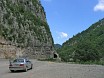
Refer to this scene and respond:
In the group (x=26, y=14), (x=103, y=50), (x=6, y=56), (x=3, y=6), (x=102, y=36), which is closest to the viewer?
(x=6, y=56)

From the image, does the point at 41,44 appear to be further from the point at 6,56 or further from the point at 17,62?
the point at 17,62

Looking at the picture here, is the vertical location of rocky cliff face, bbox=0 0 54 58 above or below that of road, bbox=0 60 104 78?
above

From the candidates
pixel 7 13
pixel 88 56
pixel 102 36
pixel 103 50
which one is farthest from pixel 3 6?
pixel 102 36

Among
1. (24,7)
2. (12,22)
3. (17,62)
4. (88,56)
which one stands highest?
(24,7)

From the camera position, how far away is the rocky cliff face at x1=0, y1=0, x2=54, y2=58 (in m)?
74.4

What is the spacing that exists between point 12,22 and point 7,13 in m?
2.96

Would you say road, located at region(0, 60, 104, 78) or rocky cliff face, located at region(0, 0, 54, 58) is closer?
road, located at region(0, 60, 104, 78)

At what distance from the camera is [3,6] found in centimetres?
7769

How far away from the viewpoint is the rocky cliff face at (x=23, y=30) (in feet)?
244

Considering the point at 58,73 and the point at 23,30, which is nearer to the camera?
the point at 58,73

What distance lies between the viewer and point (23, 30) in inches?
3337

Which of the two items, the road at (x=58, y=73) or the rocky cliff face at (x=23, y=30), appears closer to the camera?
the road at (x=58, y=73)

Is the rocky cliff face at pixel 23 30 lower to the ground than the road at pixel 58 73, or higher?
higher

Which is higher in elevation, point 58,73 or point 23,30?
point 23,30
